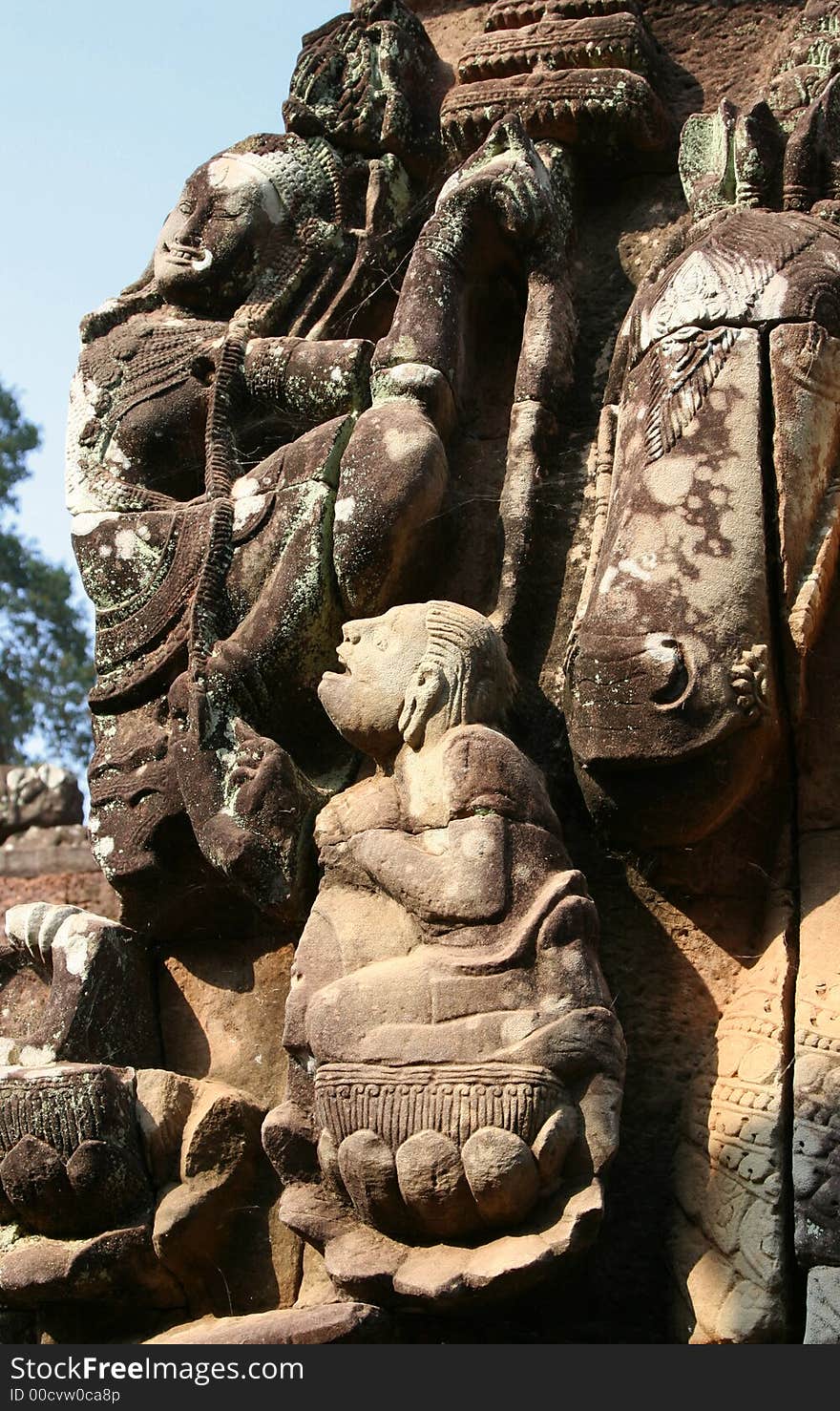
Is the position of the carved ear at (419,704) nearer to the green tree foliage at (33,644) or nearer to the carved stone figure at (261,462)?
the carved stone figure at (261,462)

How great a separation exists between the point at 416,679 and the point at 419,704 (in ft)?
0.24

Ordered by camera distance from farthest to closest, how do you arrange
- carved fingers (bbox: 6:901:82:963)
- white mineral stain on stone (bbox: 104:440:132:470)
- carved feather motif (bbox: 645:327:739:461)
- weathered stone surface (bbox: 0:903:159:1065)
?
white mineral stain on stone (bbox: 104:440:132:470), carved fingers (bbox: 6:901:82:963), weathered stone surface (bbox: 0:903:159:1065), carved feather motif (bbox: 645:327:739:461)

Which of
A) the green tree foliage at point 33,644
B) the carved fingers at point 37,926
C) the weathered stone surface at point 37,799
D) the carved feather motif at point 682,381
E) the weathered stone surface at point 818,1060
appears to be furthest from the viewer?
the green tree foliage at point 33,644

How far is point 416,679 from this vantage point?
4.47m

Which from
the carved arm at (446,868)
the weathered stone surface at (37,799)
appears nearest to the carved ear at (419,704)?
the carved arm at (446,868)

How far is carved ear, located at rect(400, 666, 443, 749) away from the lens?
4.43m

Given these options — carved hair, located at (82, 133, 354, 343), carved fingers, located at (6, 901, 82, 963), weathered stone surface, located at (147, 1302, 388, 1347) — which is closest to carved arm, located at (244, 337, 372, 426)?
carved hair, located at (82, 133, 354, 343)

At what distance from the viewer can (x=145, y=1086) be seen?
186 inches

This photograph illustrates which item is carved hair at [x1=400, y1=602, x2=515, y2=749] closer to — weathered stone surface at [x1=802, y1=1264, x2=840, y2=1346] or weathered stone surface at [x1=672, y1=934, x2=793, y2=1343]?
weathered stone surface at [x1=672, y1=934, x2=793, y2=1343]

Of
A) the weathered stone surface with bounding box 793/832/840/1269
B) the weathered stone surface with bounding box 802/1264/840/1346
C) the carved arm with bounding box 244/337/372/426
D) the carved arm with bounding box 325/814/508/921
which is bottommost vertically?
the weathered stone surface with bounding box 802/1264/840/1346

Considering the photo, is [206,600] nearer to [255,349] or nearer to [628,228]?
[255,349]

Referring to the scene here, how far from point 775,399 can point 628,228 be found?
57.8 inches

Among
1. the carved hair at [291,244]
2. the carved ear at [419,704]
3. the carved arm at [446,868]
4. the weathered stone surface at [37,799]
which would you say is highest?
the carved hair at [291,244]

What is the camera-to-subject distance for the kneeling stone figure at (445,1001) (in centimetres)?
389
